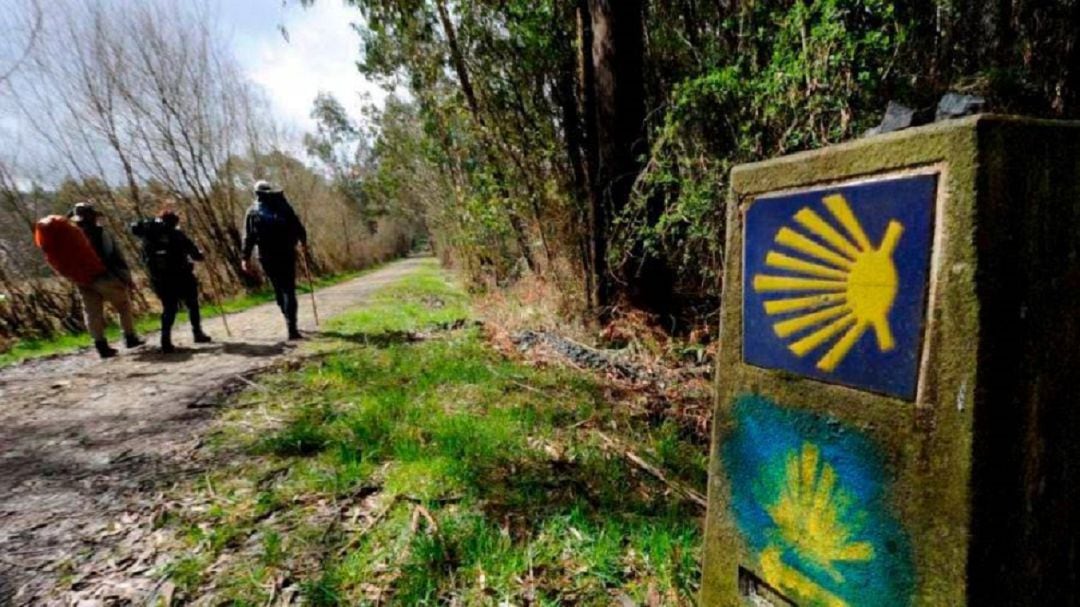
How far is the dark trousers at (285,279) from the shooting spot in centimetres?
612

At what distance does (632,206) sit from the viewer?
5.11 meters

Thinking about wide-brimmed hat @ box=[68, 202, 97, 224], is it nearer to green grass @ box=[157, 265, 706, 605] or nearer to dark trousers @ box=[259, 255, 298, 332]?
dark trousers @ box=[259, 255, 298, 332]

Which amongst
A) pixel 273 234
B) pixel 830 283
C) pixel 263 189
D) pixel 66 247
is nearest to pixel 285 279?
pixel 273 234

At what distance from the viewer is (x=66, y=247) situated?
5.61 m

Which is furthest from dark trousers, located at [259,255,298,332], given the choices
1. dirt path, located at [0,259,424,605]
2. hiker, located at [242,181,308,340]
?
dirt path, located at [0,259,424,605]

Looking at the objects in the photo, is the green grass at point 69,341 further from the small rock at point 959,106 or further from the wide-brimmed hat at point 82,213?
the small rock at point 959,106

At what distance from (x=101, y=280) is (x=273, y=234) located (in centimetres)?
223

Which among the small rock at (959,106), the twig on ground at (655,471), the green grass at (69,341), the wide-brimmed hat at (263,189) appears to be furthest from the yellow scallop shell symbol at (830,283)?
the green grass at (69,341)

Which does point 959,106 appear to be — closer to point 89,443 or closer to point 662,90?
point 89,443

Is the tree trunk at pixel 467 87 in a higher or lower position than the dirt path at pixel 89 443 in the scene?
higher

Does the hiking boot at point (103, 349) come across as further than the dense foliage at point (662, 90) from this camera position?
Yes

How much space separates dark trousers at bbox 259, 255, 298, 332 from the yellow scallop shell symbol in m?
6.29

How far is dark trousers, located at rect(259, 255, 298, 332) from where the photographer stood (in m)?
6.12

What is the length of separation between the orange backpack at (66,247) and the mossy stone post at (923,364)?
7470 millimetres
